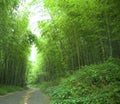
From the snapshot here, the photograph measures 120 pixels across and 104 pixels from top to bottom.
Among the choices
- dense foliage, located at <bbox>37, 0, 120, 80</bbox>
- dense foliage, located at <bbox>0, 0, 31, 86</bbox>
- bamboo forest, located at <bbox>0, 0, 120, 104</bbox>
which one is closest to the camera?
bamboo forest, located at <bbox>0, 0, 120, 104</bbox>

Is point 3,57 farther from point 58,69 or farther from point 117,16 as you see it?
point 117,16

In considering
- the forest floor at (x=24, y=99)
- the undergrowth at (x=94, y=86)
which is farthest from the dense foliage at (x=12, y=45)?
the undergrowth at (x=94, y=86)

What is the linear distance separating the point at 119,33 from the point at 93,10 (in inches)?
71.2

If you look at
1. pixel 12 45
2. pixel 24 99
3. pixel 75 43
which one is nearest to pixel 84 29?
pixel 75 43

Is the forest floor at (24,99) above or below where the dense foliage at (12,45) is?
below

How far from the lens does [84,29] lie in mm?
13273

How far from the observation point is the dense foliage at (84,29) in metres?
10.9

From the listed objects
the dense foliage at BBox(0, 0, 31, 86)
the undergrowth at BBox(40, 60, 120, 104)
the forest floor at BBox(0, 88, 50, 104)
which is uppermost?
the dense foliage at BBox(0, 0, 31, 86)

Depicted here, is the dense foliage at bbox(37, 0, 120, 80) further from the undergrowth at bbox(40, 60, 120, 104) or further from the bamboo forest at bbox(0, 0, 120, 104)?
the undergrowth at bbox(40, 60, 120, 104)

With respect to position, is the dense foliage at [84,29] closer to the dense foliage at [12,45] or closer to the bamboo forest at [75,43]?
the bamboo forest at [75,43]

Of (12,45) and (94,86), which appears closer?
(94,86)

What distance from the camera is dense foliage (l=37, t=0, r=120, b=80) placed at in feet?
35.8

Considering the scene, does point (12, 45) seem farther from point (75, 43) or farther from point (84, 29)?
point (84, 29)

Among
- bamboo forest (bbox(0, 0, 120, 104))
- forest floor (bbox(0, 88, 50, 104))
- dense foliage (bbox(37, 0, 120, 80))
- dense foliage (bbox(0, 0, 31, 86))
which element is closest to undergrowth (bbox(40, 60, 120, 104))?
bamboo forest (bbox(0, 0, 120, 104))
